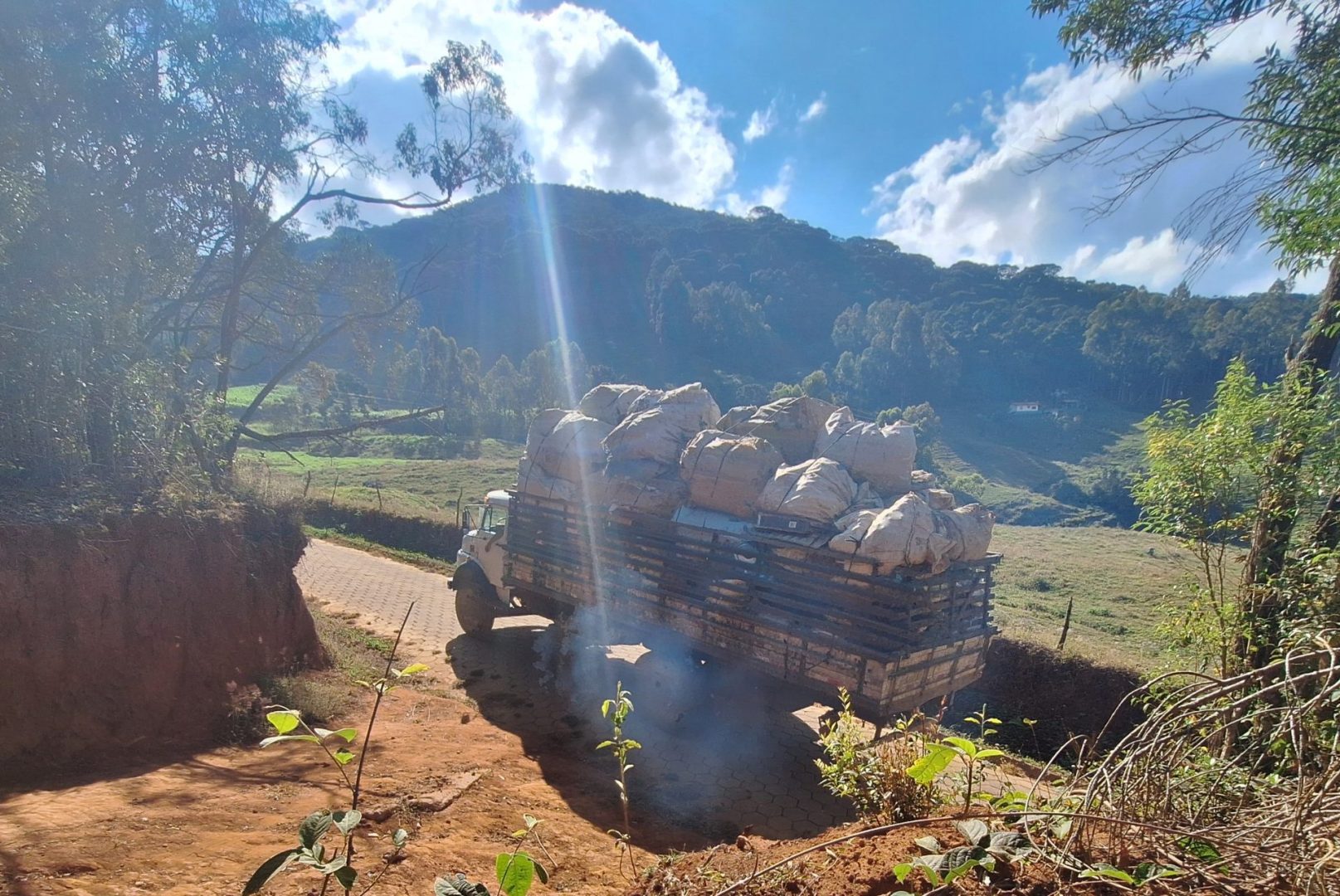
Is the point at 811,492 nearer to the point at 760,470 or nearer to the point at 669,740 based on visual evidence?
the point at 760,470

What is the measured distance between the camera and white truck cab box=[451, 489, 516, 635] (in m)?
8.33

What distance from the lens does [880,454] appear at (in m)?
5.71

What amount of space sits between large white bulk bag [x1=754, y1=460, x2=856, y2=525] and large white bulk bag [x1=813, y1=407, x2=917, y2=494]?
209 mm

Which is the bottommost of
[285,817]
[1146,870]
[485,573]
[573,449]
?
[285,817]

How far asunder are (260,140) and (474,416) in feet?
125

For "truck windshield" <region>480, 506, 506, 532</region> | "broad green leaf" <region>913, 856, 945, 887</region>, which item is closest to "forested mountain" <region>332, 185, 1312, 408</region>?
"truck windshield" <region>480, 506, 506, 532</region>

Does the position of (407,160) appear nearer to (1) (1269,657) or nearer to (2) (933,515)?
(2) (933,515)

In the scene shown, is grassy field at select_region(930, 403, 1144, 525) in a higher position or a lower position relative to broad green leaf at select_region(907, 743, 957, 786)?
higher

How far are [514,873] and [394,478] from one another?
108 ft

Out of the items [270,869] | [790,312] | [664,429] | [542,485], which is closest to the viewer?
[270,869]

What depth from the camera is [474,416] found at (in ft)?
157

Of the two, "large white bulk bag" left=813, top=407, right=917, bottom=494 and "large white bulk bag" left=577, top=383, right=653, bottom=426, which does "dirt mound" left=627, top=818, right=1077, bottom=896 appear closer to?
"large white bulk bag" left=813, top=407, right=917, bottom=494

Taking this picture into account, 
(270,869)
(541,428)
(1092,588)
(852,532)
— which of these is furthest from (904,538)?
(1092,588)

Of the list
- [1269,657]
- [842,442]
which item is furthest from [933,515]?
[1269,657]
